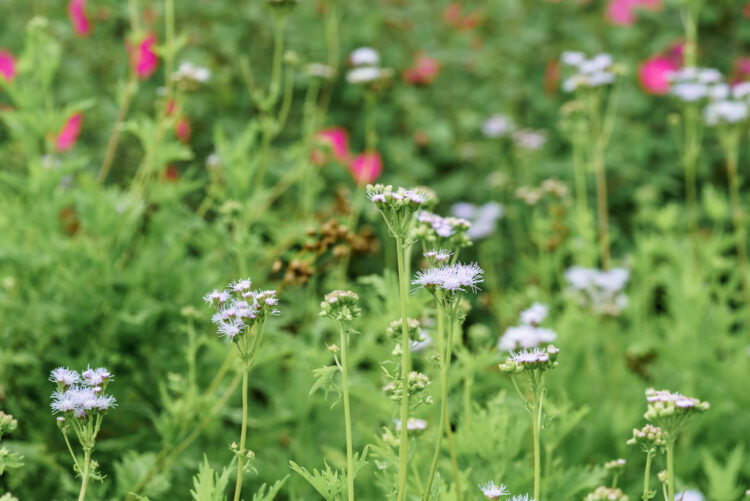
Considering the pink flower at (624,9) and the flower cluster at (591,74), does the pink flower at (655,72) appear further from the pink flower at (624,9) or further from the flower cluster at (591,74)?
the flower cluster at (591,74)

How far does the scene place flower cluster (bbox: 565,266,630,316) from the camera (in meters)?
3.29

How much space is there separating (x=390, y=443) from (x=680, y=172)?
12.5 ft

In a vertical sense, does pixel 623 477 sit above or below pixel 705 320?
below

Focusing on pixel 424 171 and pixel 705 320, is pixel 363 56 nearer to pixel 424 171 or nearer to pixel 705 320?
pixel 424 171

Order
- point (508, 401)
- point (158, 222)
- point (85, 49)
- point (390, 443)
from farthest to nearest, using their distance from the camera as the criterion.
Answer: point (85, 49)
point (158, 222)
point (508, 401)
point (390, 443)

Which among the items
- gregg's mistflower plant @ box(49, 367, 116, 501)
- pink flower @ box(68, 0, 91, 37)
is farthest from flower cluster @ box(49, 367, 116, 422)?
pink flower @ box(68, 0, 91, 37)

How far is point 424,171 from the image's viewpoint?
14.8 feet

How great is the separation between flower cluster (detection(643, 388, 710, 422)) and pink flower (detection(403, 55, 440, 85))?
358cm

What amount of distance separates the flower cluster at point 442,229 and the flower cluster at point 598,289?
1750mm

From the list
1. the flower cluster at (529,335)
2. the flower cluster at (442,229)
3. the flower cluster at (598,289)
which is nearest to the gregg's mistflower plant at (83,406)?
the flower cluster at (442,229)

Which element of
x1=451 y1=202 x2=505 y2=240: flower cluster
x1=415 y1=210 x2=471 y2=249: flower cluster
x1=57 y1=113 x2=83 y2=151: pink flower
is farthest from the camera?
x1=451 y1=202 x2=505 y2=240: flower cluster

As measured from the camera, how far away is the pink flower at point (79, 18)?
4203mm

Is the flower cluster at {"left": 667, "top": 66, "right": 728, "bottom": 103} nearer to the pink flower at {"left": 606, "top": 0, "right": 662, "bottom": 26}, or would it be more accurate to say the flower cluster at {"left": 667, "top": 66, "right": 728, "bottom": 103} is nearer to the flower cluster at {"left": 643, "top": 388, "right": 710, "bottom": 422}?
the pink flower at {"left": 606, "top": 0, "right": 662, "bottom": 26}

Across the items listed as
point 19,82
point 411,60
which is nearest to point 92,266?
point 19,82
